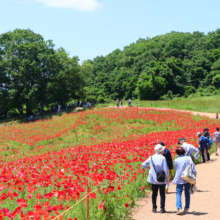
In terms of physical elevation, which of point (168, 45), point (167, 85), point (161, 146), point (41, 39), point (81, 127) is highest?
point (168, 45)

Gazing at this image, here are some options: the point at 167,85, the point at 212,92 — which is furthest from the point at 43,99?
the point at 212,92

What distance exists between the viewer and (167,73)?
215ft

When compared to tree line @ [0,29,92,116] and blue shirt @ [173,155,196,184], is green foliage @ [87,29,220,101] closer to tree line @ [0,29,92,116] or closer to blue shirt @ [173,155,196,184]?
tree line @ [0,29,92,116]

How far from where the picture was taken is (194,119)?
1083 inches

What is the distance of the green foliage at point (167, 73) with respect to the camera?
6375 centimetres

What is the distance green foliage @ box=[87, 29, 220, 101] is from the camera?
6375 centimetres

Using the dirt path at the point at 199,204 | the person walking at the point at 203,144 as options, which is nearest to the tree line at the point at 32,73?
the person walking at the point at 203,144

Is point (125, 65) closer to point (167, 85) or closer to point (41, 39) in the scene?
point (167, 85)

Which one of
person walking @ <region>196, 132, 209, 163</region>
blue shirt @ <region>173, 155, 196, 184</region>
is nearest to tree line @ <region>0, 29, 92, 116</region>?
person walking @ <region>196, 132, 209, 163</region>

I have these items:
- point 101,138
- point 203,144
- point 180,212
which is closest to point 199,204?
point 180,212

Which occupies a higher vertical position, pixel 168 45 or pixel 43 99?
pixel 168 45

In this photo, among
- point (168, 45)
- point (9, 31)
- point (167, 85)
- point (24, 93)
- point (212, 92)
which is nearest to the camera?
point (24, 93)

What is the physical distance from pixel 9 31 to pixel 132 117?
29.3 metres

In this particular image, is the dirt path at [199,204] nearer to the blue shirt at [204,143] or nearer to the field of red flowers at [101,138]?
the field of red flowers at [101,138]
